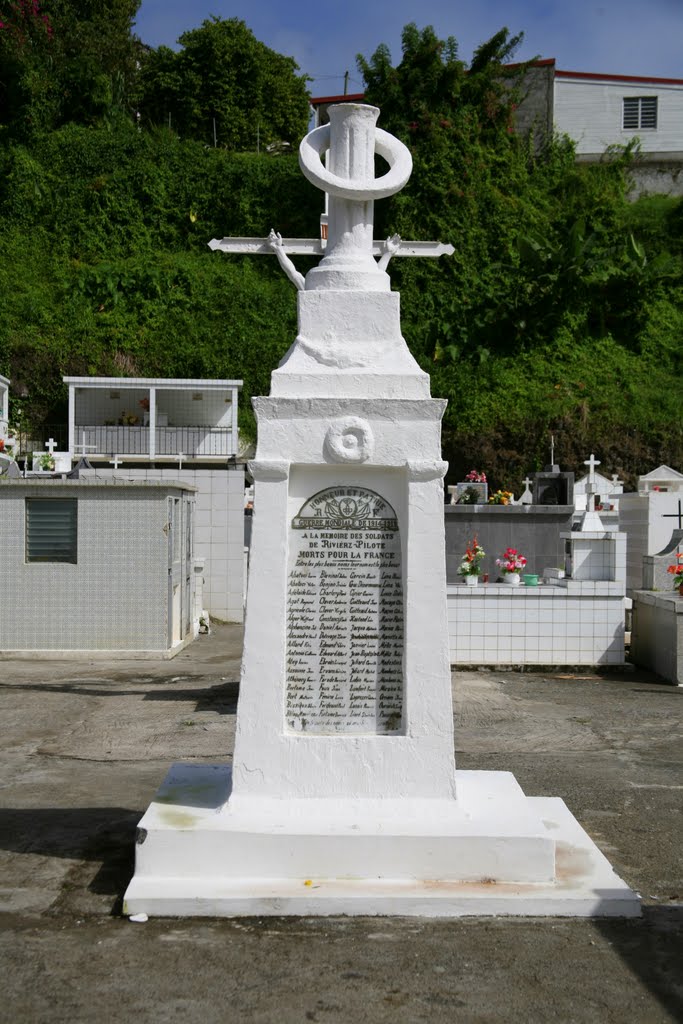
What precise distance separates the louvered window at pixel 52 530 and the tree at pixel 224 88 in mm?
33242

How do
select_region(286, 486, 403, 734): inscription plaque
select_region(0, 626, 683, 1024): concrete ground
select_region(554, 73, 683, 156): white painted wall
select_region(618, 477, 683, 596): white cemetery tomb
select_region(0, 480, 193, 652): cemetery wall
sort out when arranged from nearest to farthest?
A: select_region(0, 626, 683, 1024): concrete ground, select_region(286, 486, 403, 734): inscription plaque, select_region(0, 480, 193, 652): cemetery wall, select_region(618, 477, 683, 596): white cemetery tomb, select_region(554, 73, 683, 156): white painted wall

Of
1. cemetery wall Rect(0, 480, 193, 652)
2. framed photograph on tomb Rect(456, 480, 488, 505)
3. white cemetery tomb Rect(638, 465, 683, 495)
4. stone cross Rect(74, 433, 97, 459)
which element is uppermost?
stone cross Rect(74, 433, 97, 459)

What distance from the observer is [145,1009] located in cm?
411

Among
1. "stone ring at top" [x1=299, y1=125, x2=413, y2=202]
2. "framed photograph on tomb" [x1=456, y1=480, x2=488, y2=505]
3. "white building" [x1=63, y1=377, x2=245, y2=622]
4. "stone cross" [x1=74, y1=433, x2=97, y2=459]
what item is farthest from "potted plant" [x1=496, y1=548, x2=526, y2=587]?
"stone cross" [x1=74, y1=433, x2=97, y2=459]

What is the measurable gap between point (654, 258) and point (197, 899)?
121 ft

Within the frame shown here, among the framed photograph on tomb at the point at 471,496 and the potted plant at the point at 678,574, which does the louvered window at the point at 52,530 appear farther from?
the potted plant at the point at 678,574

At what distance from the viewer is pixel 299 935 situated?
15.7 feet

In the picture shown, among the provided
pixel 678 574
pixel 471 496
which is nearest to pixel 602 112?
pixel 471 496

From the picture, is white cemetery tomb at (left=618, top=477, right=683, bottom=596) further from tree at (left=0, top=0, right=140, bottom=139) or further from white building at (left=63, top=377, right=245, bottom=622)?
tree at (left=0, top=0, right=140, bottom=139)

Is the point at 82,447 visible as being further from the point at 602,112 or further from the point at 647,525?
the point at 602,112

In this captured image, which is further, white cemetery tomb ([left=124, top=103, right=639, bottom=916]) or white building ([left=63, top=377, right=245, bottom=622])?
white building ([left=63, top=377, right=245, bottom=622])

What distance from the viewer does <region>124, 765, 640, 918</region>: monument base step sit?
16.4ft

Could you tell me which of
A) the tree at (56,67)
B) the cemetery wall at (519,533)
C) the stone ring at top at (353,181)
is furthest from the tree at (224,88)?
the stone ring at top at (353,181)

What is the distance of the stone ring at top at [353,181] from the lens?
6008mm
